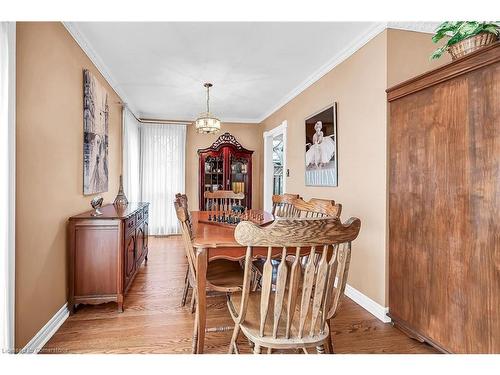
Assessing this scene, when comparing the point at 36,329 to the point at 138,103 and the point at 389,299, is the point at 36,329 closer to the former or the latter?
the point at 389,299

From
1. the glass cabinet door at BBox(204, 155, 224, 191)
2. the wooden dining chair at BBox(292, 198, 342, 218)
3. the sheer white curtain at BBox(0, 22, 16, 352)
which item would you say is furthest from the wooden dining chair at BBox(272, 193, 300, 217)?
the glass cabinet door at BBox(204, 155, 224, 191)

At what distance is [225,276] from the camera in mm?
1951

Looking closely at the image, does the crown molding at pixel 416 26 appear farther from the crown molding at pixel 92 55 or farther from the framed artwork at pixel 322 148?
the crown molding at pixel 92 55

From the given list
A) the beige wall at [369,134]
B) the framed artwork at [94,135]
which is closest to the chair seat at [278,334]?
the beige wall at [369,134]

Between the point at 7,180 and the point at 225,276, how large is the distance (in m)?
1.39

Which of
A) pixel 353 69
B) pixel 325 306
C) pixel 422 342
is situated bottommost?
pixel 422 342

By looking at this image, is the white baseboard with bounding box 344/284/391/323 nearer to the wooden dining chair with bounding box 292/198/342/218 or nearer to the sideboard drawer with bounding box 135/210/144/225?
the wooden dining chair with bounding box 292/198/342/218

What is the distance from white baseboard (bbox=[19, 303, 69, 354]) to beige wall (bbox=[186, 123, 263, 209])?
3793 mm

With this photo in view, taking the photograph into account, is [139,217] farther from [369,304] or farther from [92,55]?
[369,304]

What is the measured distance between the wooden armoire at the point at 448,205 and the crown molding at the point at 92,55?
2.67m

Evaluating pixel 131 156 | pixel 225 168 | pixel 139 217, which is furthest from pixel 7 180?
pixel 225 168
